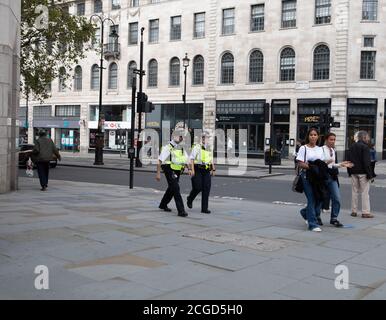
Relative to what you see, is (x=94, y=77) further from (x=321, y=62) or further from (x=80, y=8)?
(x=321, y=62)

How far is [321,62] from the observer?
37781mm

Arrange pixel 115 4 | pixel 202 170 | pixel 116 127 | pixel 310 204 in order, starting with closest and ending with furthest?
pixel 310 204
pixel 202 170
pixel 116 127
pixel 115 4

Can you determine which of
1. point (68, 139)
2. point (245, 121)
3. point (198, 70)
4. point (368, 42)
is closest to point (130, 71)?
point (198, 70)

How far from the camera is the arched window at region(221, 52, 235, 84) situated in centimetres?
4191

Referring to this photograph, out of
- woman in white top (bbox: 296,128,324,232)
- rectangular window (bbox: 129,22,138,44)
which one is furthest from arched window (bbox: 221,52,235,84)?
woman in white top (bbox: 296,128,324,232)

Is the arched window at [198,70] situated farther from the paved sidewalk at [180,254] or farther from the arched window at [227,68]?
the paved sidewalk at [180,254]

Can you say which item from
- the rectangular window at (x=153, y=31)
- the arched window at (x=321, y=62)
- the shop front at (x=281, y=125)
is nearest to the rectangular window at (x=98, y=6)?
the rectangular window at (x=153, y=31)

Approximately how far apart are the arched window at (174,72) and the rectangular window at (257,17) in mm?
7629

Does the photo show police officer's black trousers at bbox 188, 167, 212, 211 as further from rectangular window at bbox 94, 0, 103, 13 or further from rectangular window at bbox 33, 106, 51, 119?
rectangular window at bbox 33, 106, 51, 119

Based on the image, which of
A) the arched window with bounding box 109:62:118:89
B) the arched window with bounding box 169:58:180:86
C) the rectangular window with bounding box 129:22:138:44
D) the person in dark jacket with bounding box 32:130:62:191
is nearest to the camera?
the person in dark jacket with bounding box 32:130:62:191

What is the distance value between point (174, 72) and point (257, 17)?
8.81 meters

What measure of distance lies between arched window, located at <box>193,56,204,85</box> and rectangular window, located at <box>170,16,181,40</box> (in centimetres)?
290

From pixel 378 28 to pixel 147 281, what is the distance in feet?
117

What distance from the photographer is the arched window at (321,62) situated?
37.5 metres
